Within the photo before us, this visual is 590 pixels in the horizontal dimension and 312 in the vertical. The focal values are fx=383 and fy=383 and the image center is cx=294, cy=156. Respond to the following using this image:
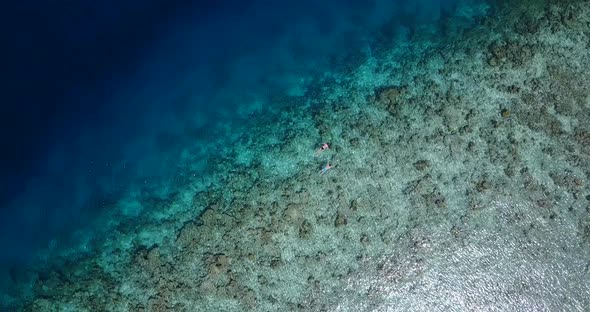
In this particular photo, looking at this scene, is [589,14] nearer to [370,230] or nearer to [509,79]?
[509,79]

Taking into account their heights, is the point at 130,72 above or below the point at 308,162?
above

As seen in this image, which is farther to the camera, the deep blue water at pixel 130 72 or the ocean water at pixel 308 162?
the deep blue water at pixel 130 72

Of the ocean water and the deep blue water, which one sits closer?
the ocean water

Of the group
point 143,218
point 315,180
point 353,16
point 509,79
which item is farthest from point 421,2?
point 143,218

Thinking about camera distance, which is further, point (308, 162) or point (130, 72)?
point (130, 72)
